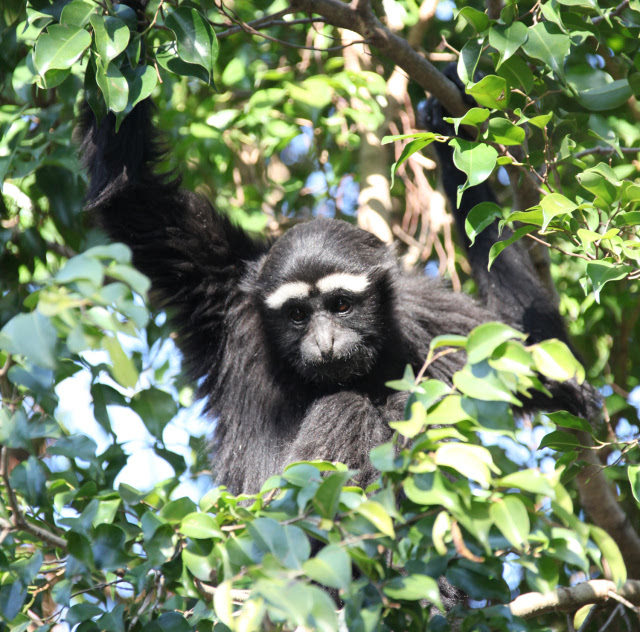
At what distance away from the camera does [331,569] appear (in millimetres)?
1419

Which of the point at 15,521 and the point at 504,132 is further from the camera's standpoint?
the point at 504,132

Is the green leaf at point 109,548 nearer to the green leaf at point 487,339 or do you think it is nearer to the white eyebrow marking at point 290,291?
the green leaf at point 487,339

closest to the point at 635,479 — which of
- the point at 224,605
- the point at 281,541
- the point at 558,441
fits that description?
the point at 558,441

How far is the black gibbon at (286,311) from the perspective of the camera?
3619 mm

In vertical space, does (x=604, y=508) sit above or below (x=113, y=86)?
below

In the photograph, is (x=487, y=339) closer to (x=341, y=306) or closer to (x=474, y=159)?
(x=474, y=159)

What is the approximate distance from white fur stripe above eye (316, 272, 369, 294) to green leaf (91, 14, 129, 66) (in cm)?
170

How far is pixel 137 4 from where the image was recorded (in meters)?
3.18

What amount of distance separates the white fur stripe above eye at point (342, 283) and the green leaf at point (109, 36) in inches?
67.1

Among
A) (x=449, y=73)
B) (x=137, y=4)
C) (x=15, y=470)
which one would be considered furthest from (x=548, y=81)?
(x=15, y=470)

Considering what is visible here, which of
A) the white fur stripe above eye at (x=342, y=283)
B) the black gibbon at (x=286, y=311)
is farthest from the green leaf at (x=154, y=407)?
the white fur stripe above eye at (x=342, y=283)

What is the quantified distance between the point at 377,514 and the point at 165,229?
2526 millimetres

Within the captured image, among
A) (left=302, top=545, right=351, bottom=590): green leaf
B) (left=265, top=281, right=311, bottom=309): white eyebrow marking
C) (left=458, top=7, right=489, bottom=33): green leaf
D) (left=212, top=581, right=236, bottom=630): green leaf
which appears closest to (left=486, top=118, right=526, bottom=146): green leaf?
(left=458, top=7, right=489, bottom=33): green leaf

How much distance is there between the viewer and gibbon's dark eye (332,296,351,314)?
3.92m
